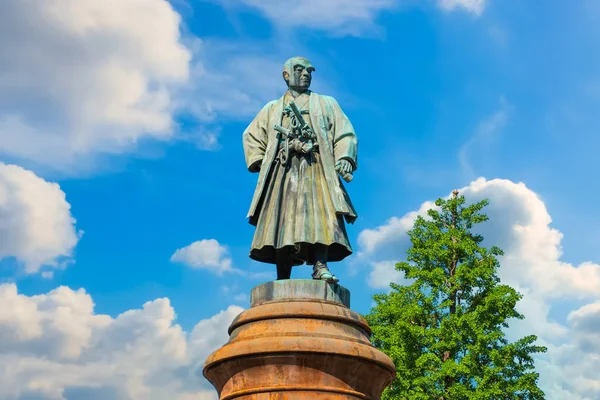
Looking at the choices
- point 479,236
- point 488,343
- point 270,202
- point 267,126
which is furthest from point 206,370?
point 479,236

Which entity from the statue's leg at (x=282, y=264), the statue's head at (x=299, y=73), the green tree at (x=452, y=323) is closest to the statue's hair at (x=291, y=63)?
the statue's head at (x=299, y=73)

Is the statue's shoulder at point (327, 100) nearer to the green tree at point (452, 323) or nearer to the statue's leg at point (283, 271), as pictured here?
the statue's leg at point (283, 271)

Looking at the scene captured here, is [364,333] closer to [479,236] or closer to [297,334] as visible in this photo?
[297,334]

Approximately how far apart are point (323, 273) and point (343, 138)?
2233 millimetres

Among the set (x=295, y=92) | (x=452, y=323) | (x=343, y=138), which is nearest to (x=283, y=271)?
(x=343, y=138)

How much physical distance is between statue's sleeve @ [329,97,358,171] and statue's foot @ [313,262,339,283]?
1.68 meters

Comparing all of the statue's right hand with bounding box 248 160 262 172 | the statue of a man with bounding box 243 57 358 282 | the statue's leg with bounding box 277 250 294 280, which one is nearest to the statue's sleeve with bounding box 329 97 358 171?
the statue of a man with bounding box 243 57 358 282

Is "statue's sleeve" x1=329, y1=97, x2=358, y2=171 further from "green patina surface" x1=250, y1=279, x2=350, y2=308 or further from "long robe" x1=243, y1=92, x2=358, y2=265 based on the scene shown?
"green patina surface" x1=250, y1=279, x2=350, y2=308

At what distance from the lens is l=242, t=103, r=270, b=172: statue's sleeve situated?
1224 centimetres

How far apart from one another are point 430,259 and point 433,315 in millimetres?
2314

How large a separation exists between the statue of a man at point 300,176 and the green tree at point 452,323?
16.4 m

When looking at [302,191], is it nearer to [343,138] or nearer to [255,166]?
[255,166]

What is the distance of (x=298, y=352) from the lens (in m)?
9.81

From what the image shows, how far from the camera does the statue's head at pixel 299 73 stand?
491 inches
